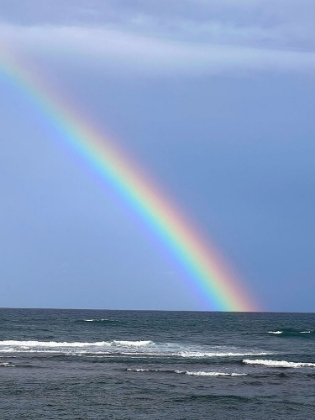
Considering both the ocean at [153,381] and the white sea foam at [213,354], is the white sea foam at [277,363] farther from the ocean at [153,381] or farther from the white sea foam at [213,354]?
the white sea foam at [213,354]

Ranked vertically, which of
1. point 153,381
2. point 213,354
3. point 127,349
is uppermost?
point 127,349

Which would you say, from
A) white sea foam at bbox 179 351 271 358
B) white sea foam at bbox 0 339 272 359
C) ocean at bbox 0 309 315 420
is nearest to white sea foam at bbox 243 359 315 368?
ocean at bbox 0 309 315 420

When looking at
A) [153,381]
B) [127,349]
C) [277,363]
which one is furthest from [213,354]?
[153,381]

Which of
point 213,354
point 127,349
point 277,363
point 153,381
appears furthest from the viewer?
point 127,349

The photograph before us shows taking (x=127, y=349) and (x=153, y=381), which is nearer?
(x=153, y=381)

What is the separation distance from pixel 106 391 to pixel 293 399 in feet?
30.3

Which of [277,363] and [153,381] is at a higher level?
[277,363]

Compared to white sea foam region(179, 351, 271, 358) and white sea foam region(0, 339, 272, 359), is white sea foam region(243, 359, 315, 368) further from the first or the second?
white sea foam region(179, 351, 271, 358)

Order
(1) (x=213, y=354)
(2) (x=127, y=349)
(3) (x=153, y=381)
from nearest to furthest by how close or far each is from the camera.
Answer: (3) (x=153, y=381), (1) (x=213, y=354), (2) (x=127, y=349)

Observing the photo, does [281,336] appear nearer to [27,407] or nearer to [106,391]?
[106,391]

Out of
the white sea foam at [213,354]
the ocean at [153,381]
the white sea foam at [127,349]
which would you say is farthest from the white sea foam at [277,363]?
the white sea foam at [213,354]

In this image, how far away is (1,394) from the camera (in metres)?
31.5

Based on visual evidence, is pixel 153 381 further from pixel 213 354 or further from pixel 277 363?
pixel 213 354

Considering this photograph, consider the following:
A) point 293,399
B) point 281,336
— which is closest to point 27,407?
point 293,399
